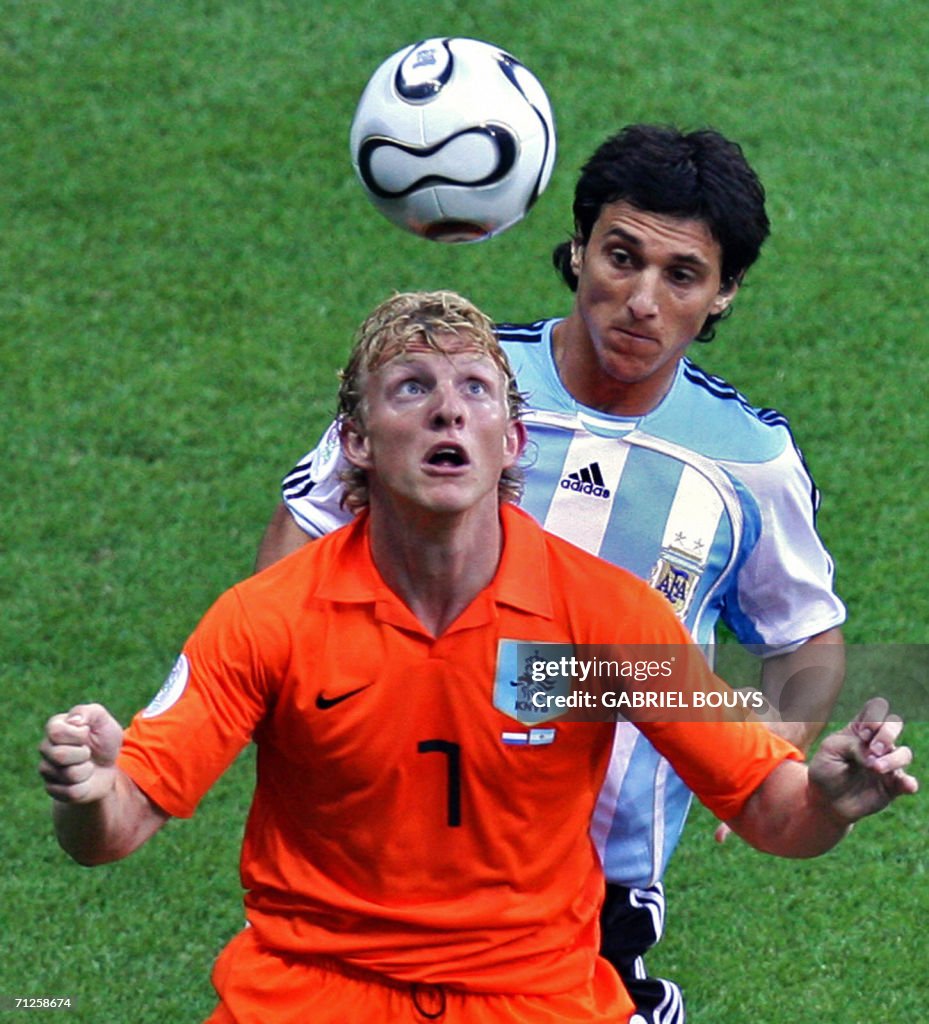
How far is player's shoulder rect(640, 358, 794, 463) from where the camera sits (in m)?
4.63

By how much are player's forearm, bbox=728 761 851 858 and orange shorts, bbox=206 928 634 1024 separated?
0.52m

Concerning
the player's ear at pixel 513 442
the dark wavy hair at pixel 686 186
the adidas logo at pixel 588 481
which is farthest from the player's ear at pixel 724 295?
the player's ear at pixel 513 442

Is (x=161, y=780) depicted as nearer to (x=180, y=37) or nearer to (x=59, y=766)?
(x=59, y=766)

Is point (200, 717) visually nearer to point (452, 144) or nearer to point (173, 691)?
point (173, 691)

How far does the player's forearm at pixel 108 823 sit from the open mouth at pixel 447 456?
819mm

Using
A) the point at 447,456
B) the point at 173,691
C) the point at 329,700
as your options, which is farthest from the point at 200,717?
the point at 447,456

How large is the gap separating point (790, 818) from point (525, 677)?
0.57 metres

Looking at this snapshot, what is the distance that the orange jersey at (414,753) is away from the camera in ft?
12.3

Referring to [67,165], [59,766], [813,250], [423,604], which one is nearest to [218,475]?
[67,165]

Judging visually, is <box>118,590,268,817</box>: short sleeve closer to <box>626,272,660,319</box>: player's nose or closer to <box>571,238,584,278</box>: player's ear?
<box>626,272,660,319</box>: player's nose

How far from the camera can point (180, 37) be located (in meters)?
9.40

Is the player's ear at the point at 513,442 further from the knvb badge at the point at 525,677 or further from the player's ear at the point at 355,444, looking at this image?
the knvb badge at the point at 525,677

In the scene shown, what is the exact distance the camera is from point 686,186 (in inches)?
182

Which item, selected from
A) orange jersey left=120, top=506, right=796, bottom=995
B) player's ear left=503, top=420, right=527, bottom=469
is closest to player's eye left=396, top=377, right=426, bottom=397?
player's ear left=503, top=420, right=527, bottom=469
